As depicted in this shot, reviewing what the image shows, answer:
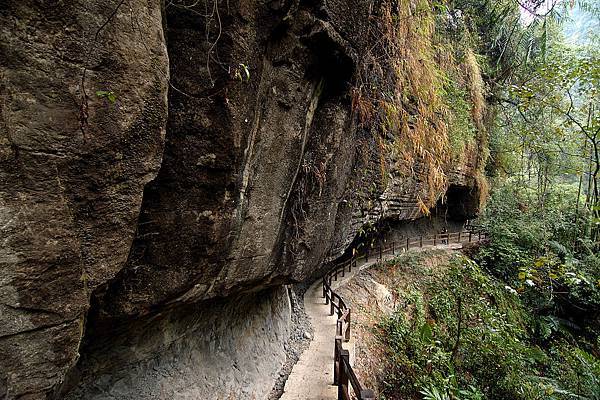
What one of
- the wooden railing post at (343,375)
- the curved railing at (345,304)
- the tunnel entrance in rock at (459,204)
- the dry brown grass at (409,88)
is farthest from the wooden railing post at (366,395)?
the tunnel entrance in rock at (459,204)

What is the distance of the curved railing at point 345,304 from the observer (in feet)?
16.1

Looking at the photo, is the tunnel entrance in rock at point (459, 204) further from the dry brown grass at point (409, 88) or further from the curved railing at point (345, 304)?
the dry brown grass at point (409, 88)

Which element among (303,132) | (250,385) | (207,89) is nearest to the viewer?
(207,89)

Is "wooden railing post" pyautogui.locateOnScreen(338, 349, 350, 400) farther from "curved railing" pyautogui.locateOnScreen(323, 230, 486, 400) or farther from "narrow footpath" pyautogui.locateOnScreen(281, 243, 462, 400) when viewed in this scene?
"narrow footpath" pyautogui.locateOnScreen(281, 243, 462, 400)

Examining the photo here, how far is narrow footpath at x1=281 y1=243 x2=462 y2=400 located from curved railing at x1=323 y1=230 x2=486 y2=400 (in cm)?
22

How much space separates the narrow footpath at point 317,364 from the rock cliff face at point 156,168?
0.68 m

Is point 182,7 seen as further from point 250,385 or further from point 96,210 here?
point 250,385

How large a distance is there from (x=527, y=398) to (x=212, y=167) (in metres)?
8.32

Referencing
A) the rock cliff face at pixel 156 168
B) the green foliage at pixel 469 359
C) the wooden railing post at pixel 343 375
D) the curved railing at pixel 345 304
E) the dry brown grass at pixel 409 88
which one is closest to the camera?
the rock cliff face at pixel 156 168

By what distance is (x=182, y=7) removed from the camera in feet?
9.66

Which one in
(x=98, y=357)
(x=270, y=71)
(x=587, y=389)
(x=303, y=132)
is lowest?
(x=587, y=389)

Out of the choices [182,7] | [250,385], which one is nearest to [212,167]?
[182,7]

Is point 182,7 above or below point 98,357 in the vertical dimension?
above

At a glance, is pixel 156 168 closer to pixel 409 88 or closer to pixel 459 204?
pixel 409 88
